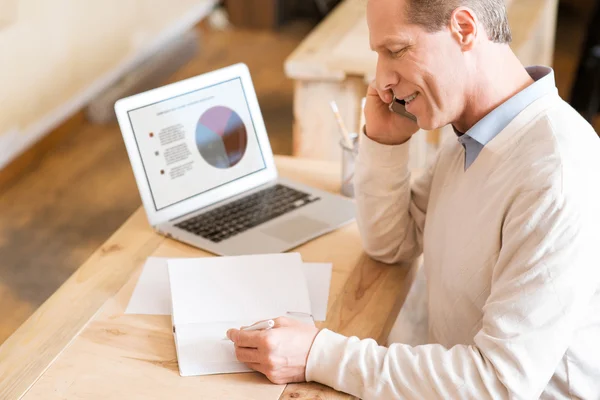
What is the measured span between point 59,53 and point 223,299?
265 cm

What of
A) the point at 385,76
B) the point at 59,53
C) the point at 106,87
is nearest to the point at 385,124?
the point at 385,76

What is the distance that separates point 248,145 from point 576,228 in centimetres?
78

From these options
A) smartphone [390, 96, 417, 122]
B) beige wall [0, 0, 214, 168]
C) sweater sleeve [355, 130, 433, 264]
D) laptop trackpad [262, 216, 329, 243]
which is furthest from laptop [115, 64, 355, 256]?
beige wall [0, 0, 214, 168]

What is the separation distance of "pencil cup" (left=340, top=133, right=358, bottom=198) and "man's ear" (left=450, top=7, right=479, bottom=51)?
51 centimetres

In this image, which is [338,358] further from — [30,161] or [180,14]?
[180,14]

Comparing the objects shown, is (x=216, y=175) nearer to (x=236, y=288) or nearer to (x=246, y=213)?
(x=246, y=213)

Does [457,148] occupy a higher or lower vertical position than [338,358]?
higher

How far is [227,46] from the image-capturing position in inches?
188

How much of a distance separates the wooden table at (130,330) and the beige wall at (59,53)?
1.97m

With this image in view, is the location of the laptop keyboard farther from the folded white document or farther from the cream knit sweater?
the cream knit sweater

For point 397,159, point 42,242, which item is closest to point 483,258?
point 397,159

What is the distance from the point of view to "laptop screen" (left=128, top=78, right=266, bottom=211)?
1.48 meters

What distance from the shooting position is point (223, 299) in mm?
1232

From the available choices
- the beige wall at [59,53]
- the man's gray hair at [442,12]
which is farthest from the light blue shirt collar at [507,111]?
the beige wall at [59,53]
